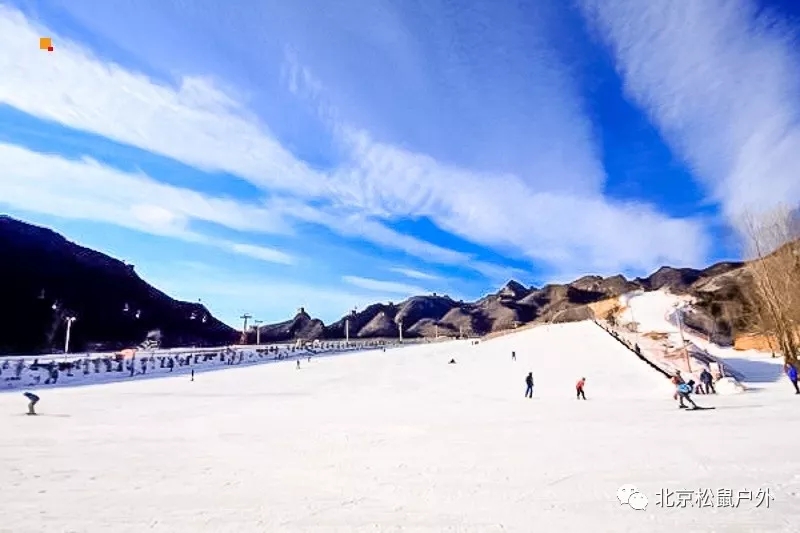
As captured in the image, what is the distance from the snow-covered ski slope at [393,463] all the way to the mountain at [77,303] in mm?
71926

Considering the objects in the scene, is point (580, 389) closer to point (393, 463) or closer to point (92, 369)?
point (393, 463)

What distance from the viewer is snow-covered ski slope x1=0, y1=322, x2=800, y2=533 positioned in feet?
A: 23.3

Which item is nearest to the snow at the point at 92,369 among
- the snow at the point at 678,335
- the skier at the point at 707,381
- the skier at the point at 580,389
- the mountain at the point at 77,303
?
the skier at the point at 580,389

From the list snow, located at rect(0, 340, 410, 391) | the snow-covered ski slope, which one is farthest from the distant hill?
the snow-covered ski slope

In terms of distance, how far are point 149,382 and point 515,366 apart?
2779 centimetres

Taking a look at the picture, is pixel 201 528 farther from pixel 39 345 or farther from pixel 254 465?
pixel 39 345

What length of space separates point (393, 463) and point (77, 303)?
4341 inches

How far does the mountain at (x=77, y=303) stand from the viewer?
8594 centimetres

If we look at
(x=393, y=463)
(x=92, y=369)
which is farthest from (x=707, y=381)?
(x=92, y=369)

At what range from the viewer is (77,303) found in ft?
329

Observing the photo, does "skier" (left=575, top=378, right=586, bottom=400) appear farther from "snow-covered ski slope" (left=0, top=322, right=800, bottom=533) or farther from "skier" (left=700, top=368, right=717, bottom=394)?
"skier" (left=700, top=368, right=717, bottom=394)

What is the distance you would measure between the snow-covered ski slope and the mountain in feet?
236

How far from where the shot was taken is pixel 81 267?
112 metres

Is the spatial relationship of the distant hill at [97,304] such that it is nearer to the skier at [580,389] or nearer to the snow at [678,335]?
the snow at [678,335]
